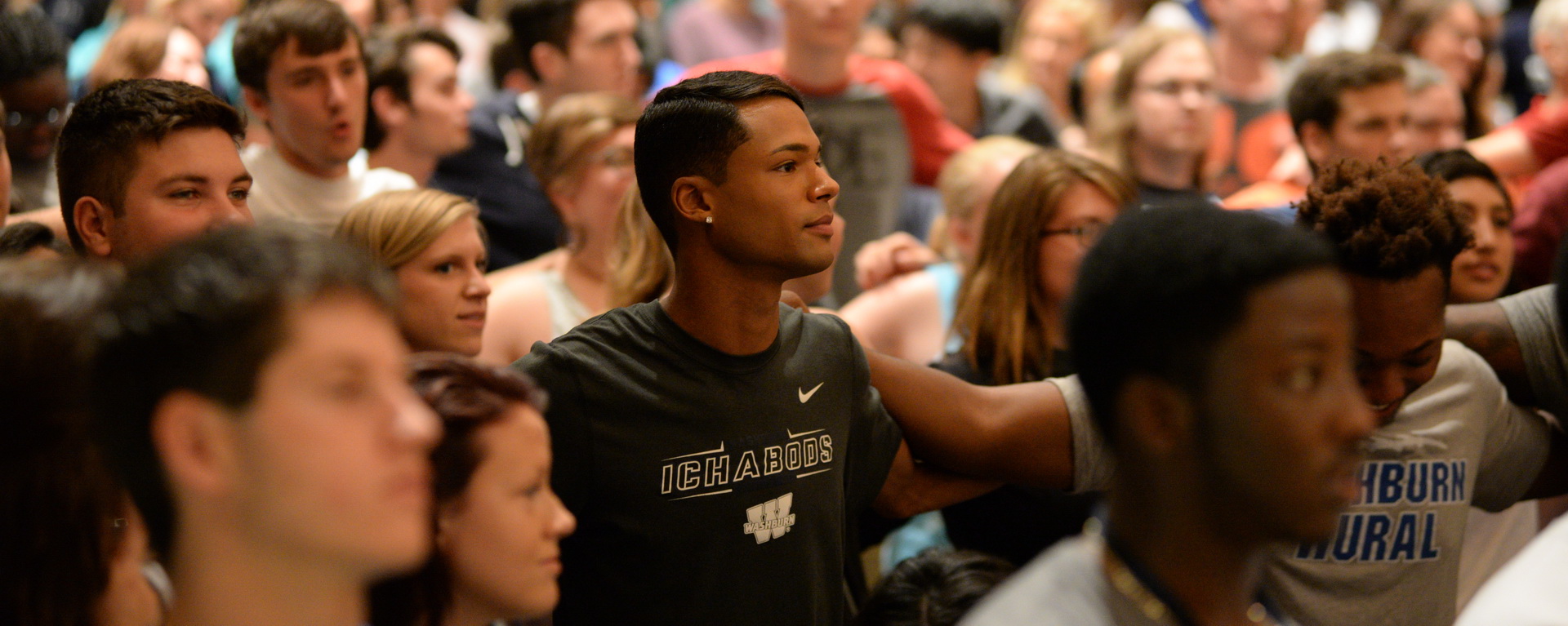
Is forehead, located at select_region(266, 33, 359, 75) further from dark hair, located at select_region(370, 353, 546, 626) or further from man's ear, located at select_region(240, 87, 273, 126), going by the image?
dark hair, located at select_region(370, 353, 546, 626)

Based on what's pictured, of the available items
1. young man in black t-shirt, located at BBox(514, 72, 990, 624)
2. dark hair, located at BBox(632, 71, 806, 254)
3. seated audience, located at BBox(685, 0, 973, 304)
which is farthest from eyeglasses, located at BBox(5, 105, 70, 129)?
young man in black t-shirt, located at BBox(514, 72, 990, 624)

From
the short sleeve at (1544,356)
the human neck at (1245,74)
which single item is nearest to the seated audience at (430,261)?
the short sleeve at (1544,356)

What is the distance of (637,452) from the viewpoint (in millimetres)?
2074

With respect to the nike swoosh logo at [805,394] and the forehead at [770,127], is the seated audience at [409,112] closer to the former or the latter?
the forehead at [770,127]

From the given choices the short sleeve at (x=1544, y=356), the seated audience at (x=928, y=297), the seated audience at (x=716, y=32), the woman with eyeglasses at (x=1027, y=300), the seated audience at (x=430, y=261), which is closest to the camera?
the short sleeve at (x=1544, y=356)

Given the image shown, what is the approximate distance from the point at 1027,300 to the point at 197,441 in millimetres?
2154

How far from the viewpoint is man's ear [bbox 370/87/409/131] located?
4.71 m

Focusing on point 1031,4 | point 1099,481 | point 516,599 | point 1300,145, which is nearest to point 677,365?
point 516,599

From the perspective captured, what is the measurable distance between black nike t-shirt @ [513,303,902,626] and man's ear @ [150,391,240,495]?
790 millimetres

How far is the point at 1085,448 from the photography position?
228 centimetres

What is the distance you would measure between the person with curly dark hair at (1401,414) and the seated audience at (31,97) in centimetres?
349

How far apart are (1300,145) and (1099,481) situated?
2532mm

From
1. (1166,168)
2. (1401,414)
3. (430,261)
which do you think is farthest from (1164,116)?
(430,261)

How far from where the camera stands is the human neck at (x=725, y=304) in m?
2.16
